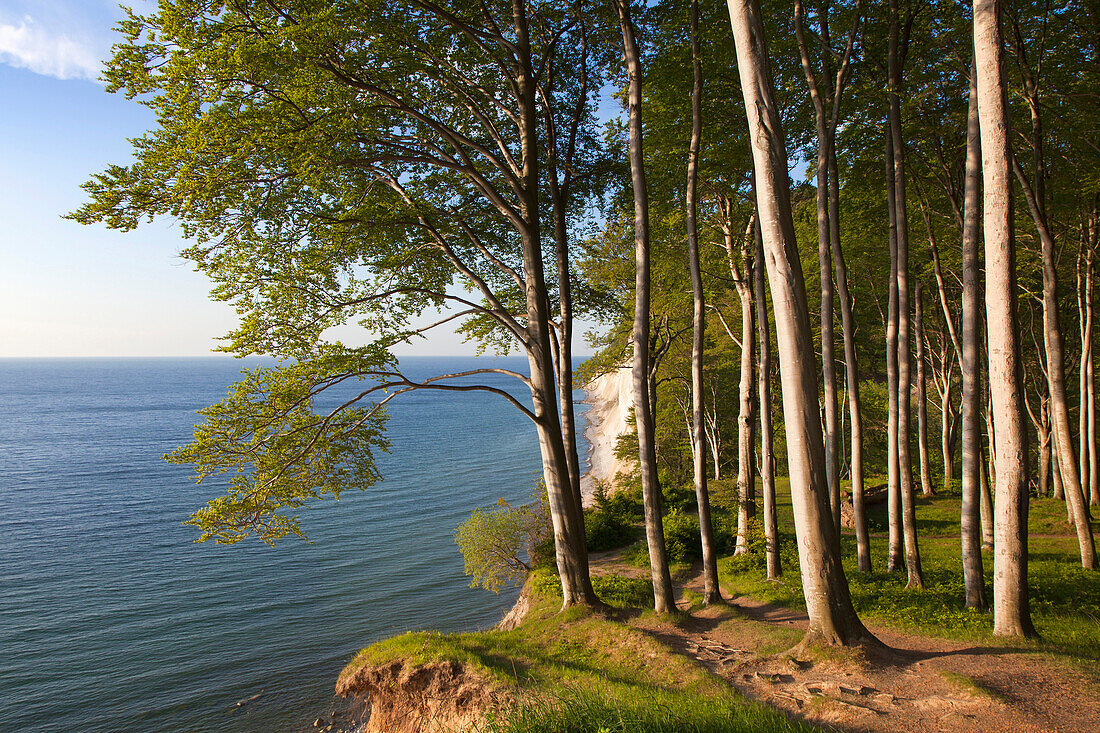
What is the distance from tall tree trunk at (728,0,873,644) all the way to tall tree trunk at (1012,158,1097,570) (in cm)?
730

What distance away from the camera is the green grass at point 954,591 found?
6.87 metres

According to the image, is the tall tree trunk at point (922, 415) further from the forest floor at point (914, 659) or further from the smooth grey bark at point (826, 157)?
the forest floor at point (914, 659)

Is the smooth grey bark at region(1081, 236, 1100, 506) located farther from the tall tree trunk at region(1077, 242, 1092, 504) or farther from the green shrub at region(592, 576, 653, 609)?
the green shrub at region(592, 576, 653, 609)

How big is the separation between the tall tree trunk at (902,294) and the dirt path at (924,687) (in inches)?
142

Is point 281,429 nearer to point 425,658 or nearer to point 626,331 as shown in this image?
point 425,658

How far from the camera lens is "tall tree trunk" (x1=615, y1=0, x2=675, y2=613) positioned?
895 centimetres

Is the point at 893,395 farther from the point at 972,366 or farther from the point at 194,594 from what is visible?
the point at 194,594

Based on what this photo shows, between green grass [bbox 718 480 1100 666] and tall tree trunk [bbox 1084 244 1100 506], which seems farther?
tall tree trunk [bbox 1084 244 1100 506]

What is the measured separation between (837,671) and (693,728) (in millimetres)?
2178

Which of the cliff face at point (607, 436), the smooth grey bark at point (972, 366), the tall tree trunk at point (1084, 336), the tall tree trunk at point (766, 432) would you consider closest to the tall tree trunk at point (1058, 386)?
the tall tree trunk at point (1084, 336)

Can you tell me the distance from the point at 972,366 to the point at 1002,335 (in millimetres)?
2117

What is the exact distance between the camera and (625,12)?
29.1 feet

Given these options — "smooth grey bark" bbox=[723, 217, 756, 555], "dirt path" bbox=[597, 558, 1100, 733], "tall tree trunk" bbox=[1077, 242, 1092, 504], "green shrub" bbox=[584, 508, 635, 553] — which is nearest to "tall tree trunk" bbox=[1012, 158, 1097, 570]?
"tall tree trunk" bbox=[1077, 242, 1092, 504]

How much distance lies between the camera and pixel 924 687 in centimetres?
508
